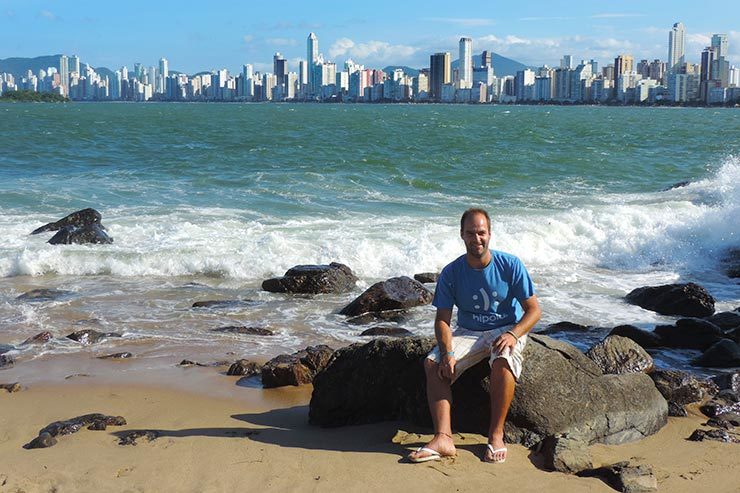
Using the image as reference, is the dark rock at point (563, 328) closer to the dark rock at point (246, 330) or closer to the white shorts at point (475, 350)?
the dark rock at point (246, 330)

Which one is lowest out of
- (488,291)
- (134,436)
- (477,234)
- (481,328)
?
(134,436)

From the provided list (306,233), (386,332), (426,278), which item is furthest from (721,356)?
(306,233)

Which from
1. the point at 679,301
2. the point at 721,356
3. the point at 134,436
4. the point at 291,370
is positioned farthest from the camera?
the point at 679,301

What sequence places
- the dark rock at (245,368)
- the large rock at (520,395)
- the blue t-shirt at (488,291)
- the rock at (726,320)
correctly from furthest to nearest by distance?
1. the rock at (726,320)
2. the dark rock at (245,368)
3. the large rock at (520,395)
4. the blue t-shirt at (488,291)

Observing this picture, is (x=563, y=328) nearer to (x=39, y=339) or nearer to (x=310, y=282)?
(x=310, y=282)

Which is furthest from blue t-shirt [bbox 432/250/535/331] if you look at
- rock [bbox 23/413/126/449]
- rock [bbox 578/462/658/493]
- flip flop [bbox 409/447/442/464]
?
rock [bbox 23/413/126/449]

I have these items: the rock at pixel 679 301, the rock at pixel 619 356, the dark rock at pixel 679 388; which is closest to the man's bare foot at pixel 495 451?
the dark rock at pixel 679 388

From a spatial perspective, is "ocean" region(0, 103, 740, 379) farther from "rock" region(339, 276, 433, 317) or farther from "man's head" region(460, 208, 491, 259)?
"man's head" region(460, 208, 491, 259)

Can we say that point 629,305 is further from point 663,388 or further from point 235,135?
point 235,135
